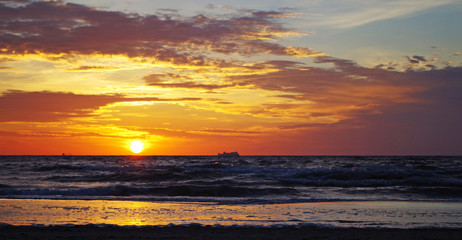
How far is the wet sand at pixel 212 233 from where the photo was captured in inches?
427

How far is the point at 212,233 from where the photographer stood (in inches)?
445

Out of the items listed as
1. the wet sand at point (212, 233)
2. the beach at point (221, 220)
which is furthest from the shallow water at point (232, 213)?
the wet sand at point (212, 233)

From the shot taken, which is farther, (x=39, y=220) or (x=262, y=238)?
(x=39, y=220)

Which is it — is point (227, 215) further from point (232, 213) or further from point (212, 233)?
point (212, 233)

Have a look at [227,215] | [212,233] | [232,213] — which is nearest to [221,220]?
[227,215]

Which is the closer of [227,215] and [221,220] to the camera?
[221,220]

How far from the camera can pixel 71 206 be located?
17.0 metres

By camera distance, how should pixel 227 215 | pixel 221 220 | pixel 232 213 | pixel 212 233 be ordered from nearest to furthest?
1. pixel 212 233
2. pixel 221 220
3. pixel 227 215
4. pixel 232 213

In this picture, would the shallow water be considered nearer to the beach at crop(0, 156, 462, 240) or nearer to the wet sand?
the beach at crop(0, 156, 462, 240)

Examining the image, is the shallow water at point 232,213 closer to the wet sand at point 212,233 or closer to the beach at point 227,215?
the beach at point 227,215

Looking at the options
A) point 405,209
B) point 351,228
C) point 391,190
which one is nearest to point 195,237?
point 351,228

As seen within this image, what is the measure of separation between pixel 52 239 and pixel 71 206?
22.7 ft

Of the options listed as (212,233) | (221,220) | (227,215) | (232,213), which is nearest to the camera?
(212,233)

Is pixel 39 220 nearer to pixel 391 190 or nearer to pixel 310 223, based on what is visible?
pixel 310 223
